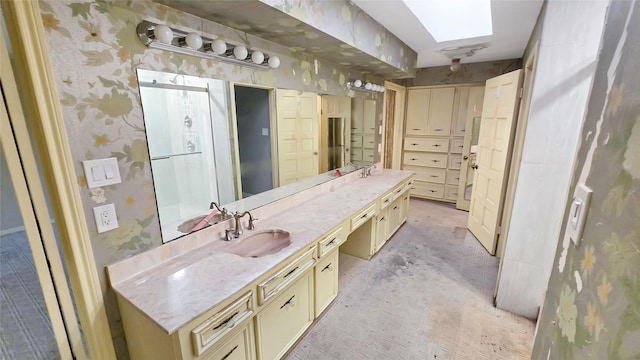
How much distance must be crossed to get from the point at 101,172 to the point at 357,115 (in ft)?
8.97

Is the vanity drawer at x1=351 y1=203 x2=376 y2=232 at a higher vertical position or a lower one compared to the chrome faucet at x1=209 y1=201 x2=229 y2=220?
lower

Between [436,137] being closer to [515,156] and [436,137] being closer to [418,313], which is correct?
[515,156]

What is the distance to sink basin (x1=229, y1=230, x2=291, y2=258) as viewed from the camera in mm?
1721

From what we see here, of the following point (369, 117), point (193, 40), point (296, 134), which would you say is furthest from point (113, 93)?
point (369, 117)

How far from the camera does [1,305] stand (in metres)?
1.58

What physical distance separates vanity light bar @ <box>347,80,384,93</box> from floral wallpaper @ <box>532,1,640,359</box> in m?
2.40

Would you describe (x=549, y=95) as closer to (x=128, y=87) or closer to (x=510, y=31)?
(x=510, y=31)

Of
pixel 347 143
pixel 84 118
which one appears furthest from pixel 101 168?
pixel 347 143

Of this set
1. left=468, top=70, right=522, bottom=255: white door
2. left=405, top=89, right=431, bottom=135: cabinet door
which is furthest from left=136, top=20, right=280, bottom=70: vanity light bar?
left=405, top=89, right=431, bottom=135: cabinet door

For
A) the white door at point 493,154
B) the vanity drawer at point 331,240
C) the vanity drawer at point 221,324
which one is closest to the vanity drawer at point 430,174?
the white door at point 493,154

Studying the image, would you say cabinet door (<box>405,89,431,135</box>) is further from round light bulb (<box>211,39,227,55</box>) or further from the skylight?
round light bulb (<box>211,39,227,55</box>)

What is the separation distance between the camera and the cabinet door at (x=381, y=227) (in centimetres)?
292

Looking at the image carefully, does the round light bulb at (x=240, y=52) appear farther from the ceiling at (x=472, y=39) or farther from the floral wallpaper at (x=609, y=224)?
the floral wallpaper at (x=609, y=224)

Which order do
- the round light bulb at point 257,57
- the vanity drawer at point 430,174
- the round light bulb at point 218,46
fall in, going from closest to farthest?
the round light bulb at point 218,46, the round light bulb at point 257,57, the vanity drawer at point 430,174
